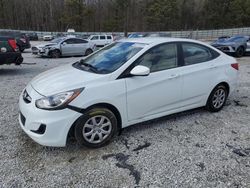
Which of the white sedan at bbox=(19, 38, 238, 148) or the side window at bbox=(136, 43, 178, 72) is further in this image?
the side window at bbox=(136, 43, 178, 72)

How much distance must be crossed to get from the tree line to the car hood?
5115cm

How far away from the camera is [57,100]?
2.81 m

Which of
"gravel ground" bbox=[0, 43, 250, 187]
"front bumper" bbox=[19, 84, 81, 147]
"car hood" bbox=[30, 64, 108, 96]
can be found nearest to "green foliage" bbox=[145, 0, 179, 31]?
"gravel ground" bbox=[0, 43, 250, 187]

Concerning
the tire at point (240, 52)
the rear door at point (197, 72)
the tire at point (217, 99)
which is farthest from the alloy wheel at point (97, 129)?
the tire at point (240, 52)

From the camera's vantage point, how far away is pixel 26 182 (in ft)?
8.22

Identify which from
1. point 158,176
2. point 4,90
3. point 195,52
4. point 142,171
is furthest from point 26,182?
point 4,90

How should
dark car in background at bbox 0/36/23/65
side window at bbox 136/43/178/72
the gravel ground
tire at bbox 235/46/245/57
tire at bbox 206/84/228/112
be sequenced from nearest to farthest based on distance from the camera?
the gravel ground, side window at bbox 136/43/178/72, tire at bbox 206/84/228/112, dark car in background at bbox 0/36/23/65, tire at bbox 235/46/245/57

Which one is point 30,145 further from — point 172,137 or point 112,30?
point 112,30

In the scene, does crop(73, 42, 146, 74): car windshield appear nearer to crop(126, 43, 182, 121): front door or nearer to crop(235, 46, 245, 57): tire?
crop(126, 43, 182, 121): front door

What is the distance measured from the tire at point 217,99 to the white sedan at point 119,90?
0.08 feet

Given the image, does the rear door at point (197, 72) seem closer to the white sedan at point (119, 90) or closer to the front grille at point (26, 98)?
the white sedan at point (119, 90)

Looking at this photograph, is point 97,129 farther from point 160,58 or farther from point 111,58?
point 160,58

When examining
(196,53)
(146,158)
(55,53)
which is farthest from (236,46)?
(146,158)

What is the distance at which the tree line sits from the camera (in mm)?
52844
